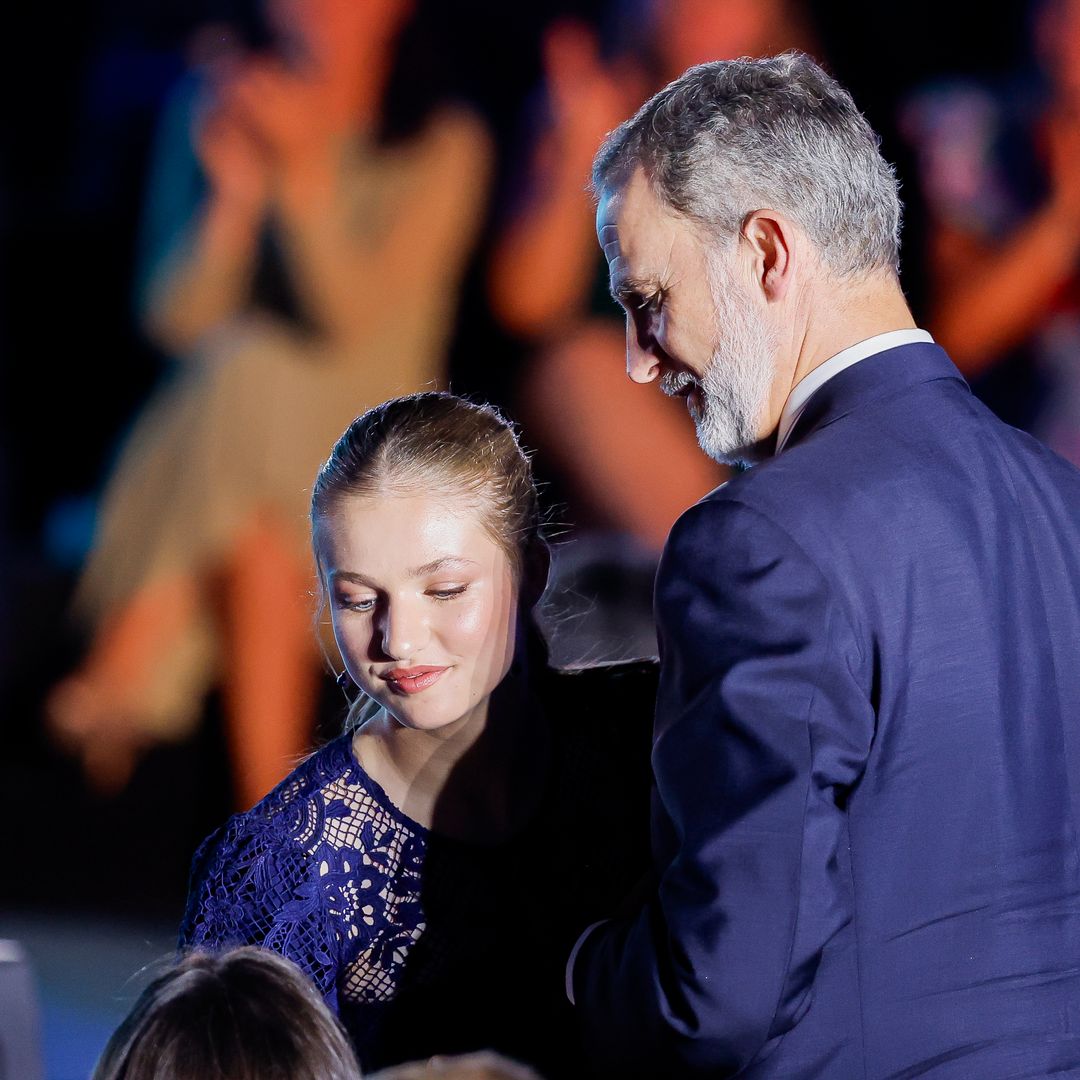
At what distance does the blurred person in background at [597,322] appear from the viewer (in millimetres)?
3859

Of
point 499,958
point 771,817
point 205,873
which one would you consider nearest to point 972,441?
point 771,817

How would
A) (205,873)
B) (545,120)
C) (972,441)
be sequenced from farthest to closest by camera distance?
1. (545,120)
2. (205,873)
3. (972,441)

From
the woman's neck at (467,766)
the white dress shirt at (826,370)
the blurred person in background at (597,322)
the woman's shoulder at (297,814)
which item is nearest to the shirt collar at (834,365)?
the white dress shirt at (826,370)

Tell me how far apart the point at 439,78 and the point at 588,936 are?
3.43 metres

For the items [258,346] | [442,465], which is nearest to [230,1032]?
[442,465]

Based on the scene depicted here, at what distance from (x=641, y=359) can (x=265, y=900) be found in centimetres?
65

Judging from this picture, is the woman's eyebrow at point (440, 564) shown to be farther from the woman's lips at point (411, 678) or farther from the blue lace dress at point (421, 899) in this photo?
the blue lace dress at point (421, 899)

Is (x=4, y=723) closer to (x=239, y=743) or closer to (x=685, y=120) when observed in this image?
(x=239, y=743)

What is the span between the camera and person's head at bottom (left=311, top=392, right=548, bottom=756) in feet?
4.53

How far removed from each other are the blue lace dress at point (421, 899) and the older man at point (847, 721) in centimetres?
29

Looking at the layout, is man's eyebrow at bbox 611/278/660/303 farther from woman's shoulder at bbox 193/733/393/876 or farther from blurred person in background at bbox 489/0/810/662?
blurred person in background at bbox 489/0/810/662

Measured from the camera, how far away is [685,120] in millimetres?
1245

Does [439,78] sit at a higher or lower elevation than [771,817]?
higher

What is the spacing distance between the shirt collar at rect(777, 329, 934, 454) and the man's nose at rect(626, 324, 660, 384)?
15cm
